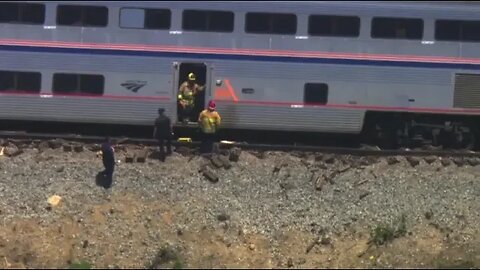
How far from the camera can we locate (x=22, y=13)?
22156mm

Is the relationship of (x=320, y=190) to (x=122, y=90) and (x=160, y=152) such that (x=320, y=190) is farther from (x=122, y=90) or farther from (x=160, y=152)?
(x=122, y=90)

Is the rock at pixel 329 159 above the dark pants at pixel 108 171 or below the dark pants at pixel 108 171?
above

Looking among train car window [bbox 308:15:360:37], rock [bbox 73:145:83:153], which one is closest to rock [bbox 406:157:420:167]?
train car window [bbox 308:15:360:37]

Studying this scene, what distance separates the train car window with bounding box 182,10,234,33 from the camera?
71.7 ft

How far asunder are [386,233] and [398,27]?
22.3 ft

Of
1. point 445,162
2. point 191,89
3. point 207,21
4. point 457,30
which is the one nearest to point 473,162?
point 445,162

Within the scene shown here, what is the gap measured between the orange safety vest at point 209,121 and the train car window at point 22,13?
5.25 meters

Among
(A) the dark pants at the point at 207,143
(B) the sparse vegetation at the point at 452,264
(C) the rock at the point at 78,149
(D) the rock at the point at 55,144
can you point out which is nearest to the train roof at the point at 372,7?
(A) the dark pants at the point at 207,143

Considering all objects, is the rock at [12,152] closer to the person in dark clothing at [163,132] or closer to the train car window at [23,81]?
the train car window at [23,81]

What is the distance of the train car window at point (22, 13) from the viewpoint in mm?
22094

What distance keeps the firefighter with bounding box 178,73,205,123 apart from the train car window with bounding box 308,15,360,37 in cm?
330

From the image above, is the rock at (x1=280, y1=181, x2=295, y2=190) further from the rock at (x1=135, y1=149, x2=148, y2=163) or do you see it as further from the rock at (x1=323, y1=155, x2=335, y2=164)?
the rock at (x1=135, y1=149, x2=148, y2=163)

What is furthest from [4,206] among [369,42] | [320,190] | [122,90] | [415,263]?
[369,42]

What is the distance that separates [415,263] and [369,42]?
7310 mm
